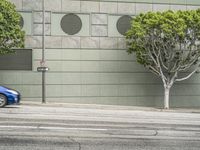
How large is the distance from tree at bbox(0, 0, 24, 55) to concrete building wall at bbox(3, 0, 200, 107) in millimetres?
2801

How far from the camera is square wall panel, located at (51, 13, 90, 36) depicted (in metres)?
32.1

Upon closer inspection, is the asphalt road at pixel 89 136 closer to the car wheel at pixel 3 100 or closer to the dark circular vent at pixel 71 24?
the car wheel at pixel 3 100

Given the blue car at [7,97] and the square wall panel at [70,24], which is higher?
the square wall panel at [70,24]

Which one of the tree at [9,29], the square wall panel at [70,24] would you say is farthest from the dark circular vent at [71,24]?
the tree at [9,29]

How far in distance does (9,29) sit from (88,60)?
6.42 metres

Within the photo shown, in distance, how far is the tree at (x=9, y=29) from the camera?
→ 1095 inches

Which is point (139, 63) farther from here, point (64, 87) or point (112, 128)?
point (112, 128)

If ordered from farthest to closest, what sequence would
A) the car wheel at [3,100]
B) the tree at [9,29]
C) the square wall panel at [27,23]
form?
the square wall panel at [27,23] < the tree at [9,29] < the car wheel at [3,100]

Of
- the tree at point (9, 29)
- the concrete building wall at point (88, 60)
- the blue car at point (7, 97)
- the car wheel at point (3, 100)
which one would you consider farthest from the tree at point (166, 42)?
the car wheel at point (3, 100)

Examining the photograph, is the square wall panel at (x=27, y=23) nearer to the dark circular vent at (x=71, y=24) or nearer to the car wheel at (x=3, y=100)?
the dark circular vent at (x=71, y=24)

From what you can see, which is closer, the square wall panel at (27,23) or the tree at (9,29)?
the tree at (9,29)

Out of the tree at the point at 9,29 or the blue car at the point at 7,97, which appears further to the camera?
the tree at the point at 9,29

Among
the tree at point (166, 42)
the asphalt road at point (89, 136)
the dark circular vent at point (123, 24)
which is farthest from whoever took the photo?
the dark circular vent at point (123, 24)

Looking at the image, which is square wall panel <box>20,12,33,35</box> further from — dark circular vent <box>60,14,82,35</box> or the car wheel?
the car wheel
